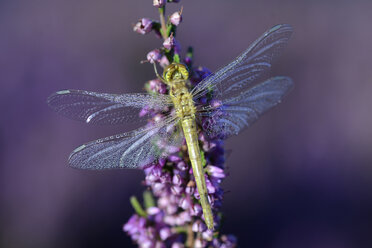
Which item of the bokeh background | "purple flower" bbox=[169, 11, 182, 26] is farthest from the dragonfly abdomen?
the bokeh background

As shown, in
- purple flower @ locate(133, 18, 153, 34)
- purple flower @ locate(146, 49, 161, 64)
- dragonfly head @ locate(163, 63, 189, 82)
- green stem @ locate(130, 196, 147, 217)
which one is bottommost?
green stem @ locate(130, 196, 147, 217)

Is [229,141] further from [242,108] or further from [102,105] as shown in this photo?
[102,105]

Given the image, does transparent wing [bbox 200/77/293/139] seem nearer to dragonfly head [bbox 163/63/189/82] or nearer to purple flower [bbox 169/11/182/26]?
dragonfly head [bbox 163/63/189/82]

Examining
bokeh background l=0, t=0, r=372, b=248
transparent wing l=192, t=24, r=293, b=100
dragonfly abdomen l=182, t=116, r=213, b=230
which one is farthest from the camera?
bokeh background l=0, t=0, r=372, b=248

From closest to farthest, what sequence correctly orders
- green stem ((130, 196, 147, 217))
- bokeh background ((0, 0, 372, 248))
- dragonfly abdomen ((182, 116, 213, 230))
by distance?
1. dragonfly abdomen ((182, 116, 213, 230))
2. green stem ((130, 196, 147, 217))
3. bokeh background ((0, 0, 372, 248))

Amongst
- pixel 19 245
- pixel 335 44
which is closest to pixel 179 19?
pixel 19 245

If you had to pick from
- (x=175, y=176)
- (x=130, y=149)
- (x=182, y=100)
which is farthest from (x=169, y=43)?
(x=175, y=176)

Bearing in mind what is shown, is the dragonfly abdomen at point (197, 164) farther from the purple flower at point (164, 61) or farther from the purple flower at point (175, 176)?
the purple flower at point (164, 61)
